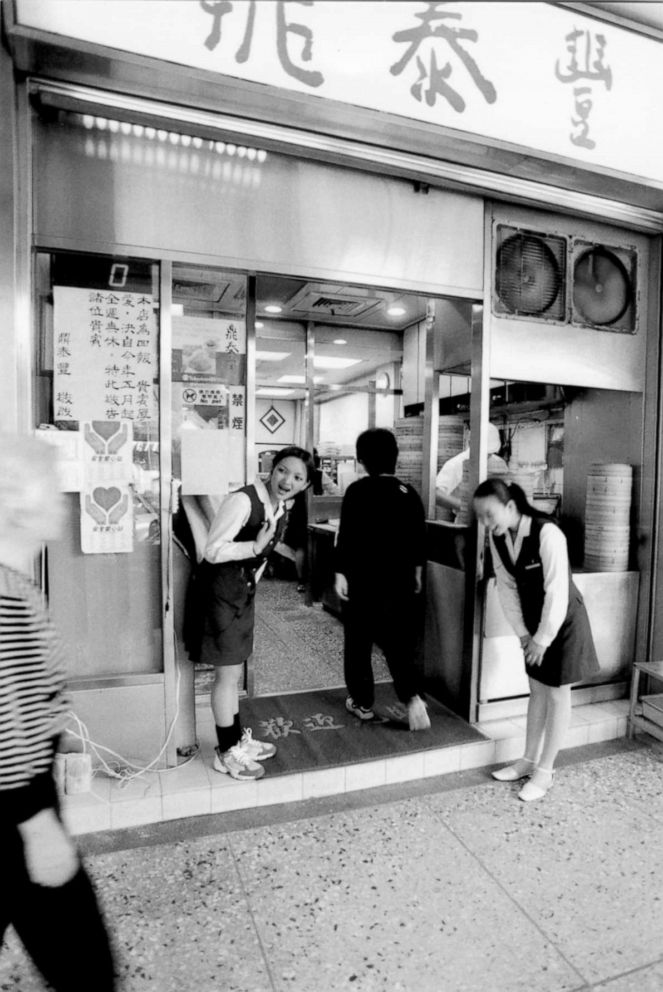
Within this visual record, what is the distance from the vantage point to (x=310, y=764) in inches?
133

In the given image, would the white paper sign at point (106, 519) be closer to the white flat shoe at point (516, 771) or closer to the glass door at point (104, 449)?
the glass door at point (104, 449)

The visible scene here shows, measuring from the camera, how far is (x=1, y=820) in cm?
143

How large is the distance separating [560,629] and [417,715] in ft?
3.76

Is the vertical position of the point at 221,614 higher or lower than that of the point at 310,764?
higher

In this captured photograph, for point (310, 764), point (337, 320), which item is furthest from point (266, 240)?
point (337, 320)

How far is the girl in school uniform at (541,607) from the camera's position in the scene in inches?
127

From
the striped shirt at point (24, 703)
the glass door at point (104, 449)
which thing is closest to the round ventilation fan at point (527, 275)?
the glass door at point (104, 449)

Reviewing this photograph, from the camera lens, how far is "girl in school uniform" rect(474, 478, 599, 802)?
127 inches

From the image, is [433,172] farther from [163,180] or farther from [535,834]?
[535,834]

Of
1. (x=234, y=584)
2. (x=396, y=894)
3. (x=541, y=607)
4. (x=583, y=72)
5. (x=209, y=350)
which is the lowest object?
(x=396, y=894)

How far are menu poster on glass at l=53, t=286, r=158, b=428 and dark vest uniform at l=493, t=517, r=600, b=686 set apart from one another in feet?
7.51

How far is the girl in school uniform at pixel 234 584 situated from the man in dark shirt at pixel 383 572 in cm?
78

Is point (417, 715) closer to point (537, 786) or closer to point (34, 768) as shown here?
point (537, 786)

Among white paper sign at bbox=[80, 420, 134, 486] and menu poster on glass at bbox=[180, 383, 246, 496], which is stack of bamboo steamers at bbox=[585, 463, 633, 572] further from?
white paper sign at bbox=[80, 420, 134, 486]
